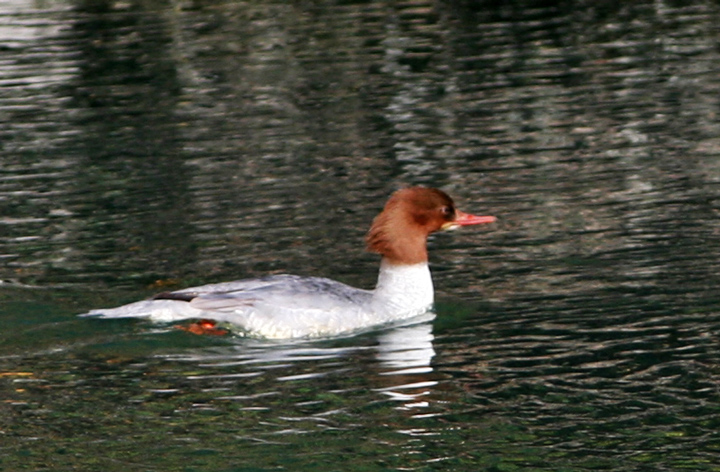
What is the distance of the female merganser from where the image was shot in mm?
10500

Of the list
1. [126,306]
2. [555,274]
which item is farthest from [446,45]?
[126,306]

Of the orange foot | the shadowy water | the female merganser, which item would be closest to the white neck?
the female merganser

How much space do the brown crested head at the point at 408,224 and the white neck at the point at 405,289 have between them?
8cm

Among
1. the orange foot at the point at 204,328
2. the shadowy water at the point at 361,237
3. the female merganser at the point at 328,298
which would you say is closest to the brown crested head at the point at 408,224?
the female merganser at the point at 328,298

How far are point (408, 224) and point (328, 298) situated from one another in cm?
106

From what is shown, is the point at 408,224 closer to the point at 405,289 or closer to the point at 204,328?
the point at 405,289

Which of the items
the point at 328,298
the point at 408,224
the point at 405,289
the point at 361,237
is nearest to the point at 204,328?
the point at 328,298

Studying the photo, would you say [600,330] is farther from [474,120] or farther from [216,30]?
[216,30]

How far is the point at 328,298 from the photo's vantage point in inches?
414

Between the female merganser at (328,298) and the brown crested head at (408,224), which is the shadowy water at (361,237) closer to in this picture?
the female merganser at (328,298)

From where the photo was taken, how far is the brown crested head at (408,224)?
11078 millimetres

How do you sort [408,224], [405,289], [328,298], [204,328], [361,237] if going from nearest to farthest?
1. [328,298]
2. [204,328]
3. [405,289]
4. [408,224]
5. [361,237]

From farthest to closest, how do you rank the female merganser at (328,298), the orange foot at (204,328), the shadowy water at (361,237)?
the orange foot at (204,328), the female merganser at (328,298), the shadowy water at (361,237)

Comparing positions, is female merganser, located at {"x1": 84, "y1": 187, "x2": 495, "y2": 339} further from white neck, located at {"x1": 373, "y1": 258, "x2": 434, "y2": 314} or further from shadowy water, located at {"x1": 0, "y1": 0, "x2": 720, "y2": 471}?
shadowy water, located at {"x1": 0, "y1": 0, "x2": 720, "y2": 471}
